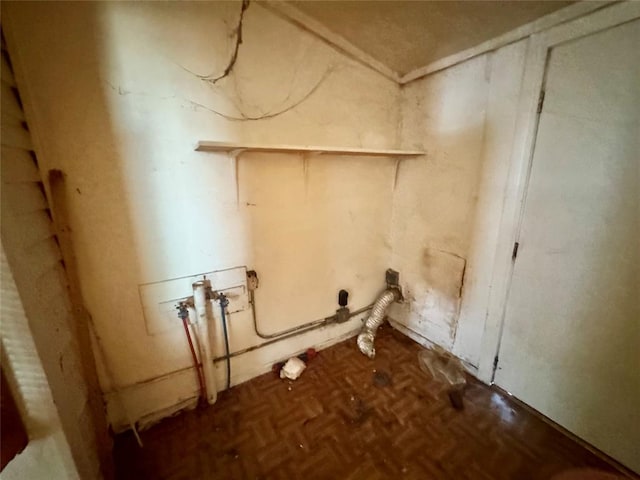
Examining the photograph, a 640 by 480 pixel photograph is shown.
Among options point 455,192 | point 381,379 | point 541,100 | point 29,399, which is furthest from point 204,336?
point 541,100

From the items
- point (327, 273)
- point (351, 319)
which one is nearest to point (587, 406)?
point (351, 319)

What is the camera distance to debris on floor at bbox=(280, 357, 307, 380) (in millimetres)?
1918

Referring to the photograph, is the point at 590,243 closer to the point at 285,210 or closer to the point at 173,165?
the point at 285,210

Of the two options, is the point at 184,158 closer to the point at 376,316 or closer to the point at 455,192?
the point at 455,192

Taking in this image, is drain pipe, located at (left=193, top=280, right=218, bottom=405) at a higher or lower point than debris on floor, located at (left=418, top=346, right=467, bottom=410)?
higher

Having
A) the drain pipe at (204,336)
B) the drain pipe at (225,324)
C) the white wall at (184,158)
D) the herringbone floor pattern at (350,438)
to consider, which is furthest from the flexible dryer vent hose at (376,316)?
the drain pipe at (204,336)

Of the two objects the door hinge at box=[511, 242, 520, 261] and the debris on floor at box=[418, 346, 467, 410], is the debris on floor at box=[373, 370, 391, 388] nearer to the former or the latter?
the debris on floor at box=[418, 346, 467, 410]

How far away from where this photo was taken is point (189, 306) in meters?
1.58

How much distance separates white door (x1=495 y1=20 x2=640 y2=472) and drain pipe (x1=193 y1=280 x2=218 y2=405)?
1.92 metres

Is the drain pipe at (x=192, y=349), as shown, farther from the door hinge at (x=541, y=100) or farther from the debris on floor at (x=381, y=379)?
the door hinge at (x=541, y=100)

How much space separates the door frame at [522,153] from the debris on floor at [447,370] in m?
0.16

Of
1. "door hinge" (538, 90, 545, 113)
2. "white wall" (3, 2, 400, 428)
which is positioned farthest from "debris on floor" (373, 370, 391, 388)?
"door hinge" (538, 90, 545, 113)

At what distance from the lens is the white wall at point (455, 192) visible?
5.30 ft

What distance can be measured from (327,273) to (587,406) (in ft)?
5.48
